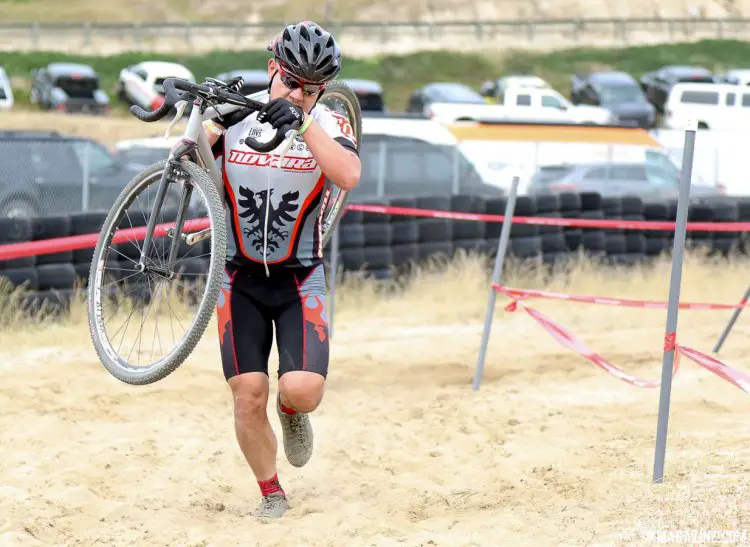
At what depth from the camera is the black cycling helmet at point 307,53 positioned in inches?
223

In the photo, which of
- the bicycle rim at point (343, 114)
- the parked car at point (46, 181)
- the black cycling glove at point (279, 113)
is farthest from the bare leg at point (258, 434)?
the parked car at point (46, 181)

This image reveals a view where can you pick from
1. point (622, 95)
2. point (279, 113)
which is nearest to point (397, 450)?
point (279, 113)

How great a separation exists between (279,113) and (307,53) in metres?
0.44

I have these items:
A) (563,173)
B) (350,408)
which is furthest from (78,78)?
(350,408)

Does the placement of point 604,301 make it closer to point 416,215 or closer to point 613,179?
point 416,215

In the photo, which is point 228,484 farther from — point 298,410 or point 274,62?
point 274,62

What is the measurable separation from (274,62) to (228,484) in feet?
8.56

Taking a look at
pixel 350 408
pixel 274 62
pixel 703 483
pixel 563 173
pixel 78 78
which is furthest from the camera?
pixel 78 78

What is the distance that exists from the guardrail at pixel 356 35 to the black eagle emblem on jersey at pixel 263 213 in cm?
5187

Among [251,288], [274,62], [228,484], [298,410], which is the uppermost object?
→ [274,62]

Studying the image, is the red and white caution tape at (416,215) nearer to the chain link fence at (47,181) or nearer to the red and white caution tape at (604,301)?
the red and white caution tape at (604,301)

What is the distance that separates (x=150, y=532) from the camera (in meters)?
6.09

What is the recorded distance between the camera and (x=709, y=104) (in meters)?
36.1

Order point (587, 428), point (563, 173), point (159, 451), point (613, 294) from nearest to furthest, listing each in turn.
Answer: point (159, 451)
point (587, 428)
point (613, 294)
point (563, 173)
